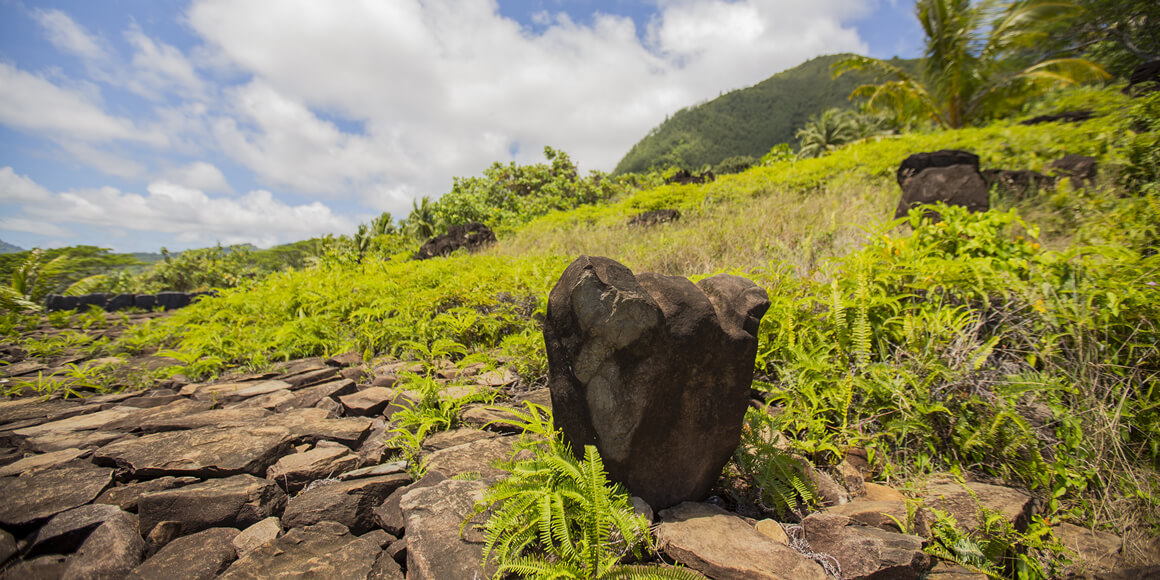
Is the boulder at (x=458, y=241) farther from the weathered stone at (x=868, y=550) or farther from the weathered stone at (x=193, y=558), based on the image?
the weathered stone at (x=868, y=550)

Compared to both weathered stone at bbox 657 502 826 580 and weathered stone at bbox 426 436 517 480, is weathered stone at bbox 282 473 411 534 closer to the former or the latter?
weathered stone at bbox 426 436 517 480

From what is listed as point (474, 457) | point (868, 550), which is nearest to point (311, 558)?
point (474, 457)

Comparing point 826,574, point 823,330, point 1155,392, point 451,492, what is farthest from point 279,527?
point 1155,392

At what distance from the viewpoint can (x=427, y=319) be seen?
391 cm

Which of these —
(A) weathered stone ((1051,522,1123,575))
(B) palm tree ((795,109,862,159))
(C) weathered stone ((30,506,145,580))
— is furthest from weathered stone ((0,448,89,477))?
(B) palm tree ((795,109,862,159))

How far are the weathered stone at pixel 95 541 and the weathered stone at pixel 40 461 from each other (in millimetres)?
557

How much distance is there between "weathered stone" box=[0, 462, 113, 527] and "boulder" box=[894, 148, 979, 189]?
771 cm

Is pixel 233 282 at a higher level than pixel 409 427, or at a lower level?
higher

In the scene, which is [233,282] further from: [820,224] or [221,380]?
[820,224]

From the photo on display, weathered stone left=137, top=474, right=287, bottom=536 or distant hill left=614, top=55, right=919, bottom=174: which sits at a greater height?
distant hill left=614, top=55, right=919, bottom=174

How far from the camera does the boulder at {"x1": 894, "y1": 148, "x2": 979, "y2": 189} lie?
19.5 ft

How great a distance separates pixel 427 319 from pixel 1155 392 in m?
4.49

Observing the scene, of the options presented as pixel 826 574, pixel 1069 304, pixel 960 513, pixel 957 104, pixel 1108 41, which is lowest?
pixel 960 513

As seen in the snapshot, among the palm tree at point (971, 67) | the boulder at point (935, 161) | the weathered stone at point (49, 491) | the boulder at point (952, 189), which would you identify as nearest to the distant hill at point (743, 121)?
the palm tree at point (971, 67)
